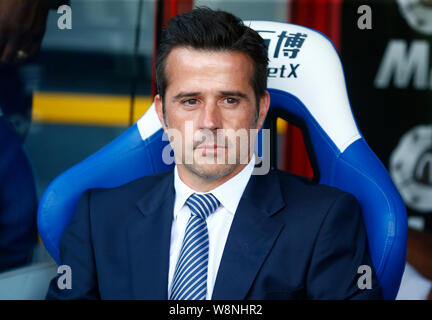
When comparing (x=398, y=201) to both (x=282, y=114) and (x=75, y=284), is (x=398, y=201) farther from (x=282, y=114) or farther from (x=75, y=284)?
(x=75, y=284)

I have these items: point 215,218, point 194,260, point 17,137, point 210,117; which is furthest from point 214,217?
point 17,137

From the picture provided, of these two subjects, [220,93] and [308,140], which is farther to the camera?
[308,140]

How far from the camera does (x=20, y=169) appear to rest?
143 cm

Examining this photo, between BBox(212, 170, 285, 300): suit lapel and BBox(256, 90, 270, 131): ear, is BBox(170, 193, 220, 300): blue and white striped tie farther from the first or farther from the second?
BBox(256, 90, 270, 131): ear

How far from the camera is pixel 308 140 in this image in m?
1.20

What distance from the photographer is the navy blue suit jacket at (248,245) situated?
96 centimetres

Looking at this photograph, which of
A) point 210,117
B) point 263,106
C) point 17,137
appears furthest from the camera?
point 17,137

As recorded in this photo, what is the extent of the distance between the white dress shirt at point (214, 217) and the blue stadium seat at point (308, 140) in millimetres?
164

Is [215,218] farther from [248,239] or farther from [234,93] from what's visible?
[234,93]

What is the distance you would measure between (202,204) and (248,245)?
0.44 feet

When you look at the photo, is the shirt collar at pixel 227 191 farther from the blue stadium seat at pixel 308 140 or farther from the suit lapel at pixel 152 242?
the blue stadium seat at pixel 308 140

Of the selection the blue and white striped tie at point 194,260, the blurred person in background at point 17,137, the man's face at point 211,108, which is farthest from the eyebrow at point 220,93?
the blurred person in background at point 17,137

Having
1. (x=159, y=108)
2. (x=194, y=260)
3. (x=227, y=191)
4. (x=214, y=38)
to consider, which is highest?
(x=214, y=38)

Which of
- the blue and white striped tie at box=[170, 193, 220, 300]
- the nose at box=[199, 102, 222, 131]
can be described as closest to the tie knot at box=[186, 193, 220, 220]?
the blue and white striped tie at box=[170, 193, 220, 300]
